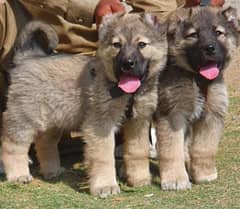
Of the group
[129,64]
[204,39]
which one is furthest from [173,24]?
[129,64]

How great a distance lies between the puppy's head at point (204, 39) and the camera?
486cm

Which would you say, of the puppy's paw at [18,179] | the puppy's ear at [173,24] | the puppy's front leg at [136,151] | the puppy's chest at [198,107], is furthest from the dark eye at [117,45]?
the puppy's paw at [18,179]

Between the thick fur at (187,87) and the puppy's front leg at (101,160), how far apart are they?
379 millimetres

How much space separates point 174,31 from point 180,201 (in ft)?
3.96

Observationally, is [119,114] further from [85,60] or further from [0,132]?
[0,132]

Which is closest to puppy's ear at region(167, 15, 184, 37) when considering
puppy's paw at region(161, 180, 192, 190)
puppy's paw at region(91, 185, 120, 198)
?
puppy's paw at region(161, 180, 192, 190)

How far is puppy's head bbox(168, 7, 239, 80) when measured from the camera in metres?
4.86

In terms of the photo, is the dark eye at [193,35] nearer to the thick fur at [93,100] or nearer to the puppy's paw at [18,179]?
the thick fur at [93,100]

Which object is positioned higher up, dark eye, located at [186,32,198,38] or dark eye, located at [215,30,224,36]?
dark eye, located at [215,30,224,36]

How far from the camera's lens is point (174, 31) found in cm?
504

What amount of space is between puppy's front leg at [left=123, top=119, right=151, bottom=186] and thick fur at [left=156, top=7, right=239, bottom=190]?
0.38ft

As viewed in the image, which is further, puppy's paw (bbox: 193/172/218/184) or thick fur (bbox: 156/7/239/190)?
puppy's paw (bbox: 193/172/218/184)

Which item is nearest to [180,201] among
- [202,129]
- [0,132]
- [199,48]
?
[202,129]

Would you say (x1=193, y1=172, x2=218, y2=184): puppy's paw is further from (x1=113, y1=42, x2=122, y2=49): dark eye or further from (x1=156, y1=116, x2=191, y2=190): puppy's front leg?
(x1=113, y1=42, x2=122, y2=49): dark eye
